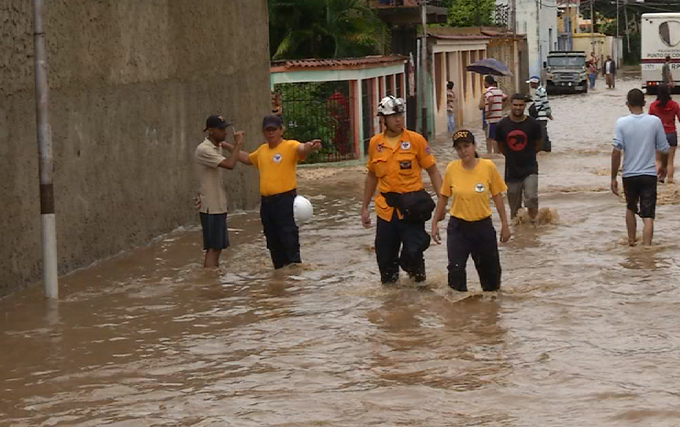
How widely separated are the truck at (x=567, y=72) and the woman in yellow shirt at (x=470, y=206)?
4875cm

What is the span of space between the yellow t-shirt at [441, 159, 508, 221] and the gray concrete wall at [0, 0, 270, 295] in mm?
4036

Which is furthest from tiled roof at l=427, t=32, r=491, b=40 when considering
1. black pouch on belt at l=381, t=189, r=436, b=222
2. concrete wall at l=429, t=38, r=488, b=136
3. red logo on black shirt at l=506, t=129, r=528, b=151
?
black pouch on belt at l=381, t=189, r=436, b=222

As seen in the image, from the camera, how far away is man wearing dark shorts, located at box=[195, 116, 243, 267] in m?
12.2

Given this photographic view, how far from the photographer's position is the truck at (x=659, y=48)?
2025 inches

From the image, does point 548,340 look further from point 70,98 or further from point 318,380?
point 70,98

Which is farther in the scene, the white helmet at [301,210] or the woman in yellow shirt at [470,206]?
the white helmet at [301,210]

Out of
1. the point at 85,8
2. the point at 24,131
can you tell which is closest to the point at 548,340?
the point at 24,131

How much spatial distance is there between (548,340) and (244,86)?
1004 cm

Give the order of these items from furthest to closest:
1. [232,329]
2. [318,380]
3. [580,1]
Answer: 1. [580,1]
2. [232,329]
3. [318,380]

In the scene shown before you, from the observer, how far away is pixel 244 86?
1853 centimetres

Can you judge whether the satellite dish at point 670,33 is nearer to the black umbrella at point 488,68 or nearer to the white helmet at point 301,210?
the black umbrella at point 488,68

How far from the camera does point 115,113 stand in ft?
46.3

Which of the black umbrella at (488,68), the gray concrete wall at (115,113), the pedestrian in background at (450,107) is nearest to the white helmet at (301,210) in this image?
the gray concrete wall at (115,113)

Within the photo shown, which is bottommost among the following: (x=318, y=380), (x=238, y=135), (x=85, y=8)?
(x=318, y=380)
